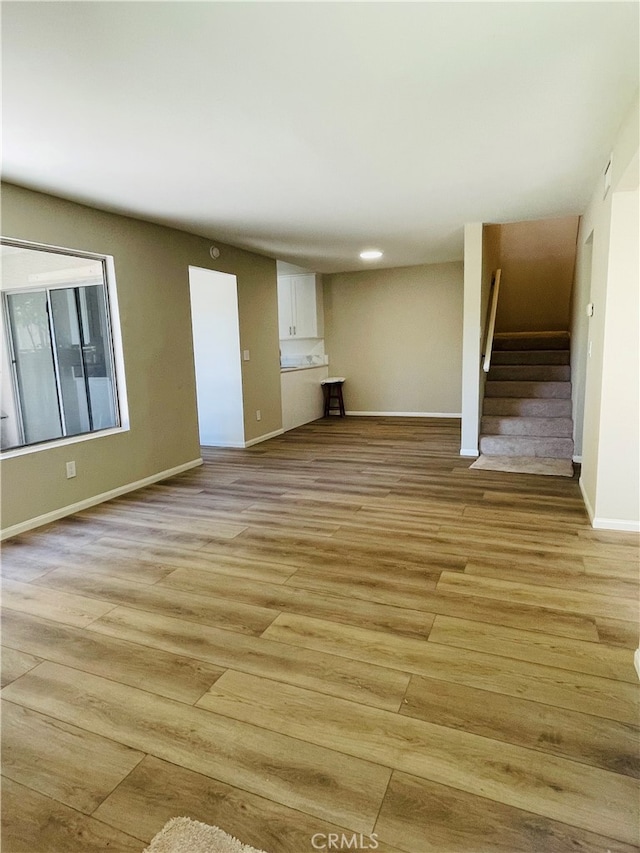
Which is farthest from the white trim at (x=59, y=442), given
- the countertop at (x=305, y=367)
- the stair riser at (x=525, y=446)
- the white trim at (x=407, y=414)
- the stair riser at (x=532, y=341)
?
the stair riser at (x=532, y=341)

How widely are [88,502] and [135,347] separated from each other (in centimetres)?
142

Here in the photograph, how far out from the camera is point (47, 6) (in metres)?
1.58

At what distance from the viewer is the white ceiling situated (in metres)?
1.69

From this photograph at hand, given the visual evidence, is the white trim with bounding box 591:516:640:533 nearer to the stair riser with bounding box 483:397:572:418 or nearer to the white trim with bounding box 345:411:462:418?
the stair riser with bounding box 483:397:572:418

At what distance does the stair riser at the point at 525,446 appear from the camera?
4.84 meters

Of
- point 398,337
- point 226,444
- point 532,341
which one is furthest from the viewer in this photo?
point 398,337

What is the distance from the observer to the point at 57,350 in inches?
164

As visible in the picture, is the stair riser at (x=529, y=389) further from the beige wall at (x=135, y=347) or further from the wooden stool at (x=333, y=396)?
the beige wall at (x=135, y=347)

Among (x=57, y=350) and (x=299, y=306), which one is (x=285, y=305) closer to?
(x=299, y=306)

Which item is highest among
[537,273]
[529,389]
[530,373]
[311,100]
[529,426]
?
[311,100]

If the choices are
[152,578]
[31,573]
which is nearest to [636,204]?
[152,578]

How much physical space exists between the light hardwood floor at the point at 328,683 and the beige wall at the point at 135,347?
471 mm

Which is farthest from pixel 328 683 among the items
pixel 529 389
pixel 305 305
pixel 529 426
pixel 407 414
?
pixel 305 305

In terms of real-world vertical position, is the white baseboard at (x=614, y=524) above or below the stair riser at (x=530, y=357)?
below
